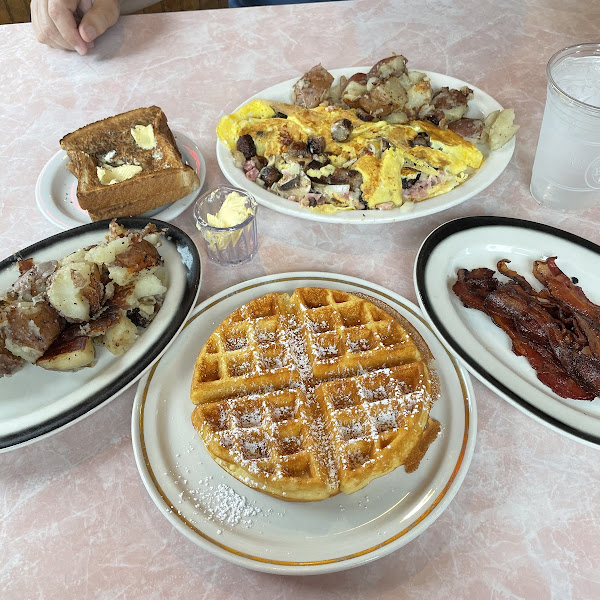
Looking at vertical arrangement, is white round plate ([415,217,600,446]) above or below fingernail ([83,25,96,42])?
below

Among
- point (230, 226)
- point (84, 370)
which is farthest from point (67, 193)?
point (84, 370)

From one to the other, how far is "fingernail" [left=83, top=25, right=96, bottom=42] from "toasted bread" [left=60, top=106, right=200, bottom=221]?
86cm

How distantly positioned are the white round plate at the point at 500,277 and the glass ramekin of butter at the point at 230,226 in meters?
0.53

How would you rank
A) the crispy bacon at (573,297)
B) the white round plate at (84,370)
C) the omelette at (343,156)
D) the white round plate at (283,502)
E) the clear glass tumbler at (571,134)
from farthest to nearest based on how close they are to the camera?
the omelette at (343,156), the clear glass tumbler at (571,134), the crispy bacon at (573,297), the white round plate at (84,370), the white round plate at (283,502)

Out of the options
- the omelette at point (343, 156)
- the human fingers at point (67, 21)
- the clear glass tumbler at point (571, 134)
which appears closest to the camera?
the clear glass tumbler at point (571, 134)

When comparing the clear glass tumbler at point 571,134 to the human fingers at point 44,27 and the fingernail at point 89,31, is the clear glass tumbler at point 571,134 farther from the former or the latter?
the human fingers at point 44,27

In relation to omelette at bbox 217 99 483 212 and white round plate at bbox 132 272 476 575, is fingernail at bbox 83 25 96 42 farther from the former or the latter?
white round plate at bbox 132 272 476 575

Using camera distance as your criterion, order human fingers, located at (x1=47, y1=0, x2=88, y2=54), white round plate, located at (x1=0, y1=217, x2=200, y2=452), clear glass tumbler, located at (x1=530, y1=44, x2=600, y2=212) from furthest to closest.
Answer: human fingers, located at (x1=47, y1=0, x2=88, y2=54) → clear glass tumbler, located at (x1=530, y1=44, x2=600, y2=212) → white round plate, located at (x1=0, y1=217, x2=200, y2=452)

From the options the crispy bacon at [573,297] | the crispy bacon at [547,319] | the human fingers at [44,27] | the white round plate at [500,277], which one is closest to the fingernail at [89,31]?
the human fingers at [44,27]

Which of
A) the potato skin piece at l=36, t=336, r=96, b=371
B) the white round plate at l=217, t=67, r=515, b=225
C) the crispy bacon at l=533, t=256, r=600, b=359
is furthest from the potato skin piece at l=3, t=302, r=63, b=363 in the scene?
the crispy bacon at l=533, t=256, r=600, b=359

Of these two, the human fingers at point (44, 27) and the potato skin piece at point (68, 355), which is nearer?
the potato skin piece at point (68, 355)

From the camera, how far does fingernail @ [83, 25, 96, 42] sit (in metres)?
2.56

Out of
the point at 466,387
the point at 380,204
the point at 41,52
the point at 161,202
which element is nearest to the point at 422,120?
the point at 380,204

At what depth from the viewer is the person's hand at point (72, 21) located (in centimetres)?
250
